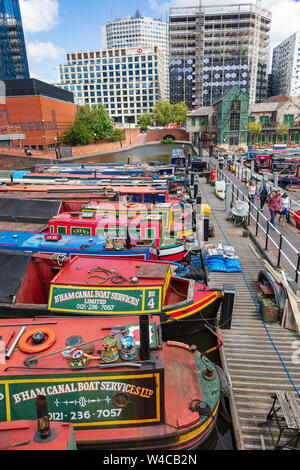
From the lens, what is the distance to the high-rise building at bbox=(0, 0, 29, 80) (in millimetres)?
87938

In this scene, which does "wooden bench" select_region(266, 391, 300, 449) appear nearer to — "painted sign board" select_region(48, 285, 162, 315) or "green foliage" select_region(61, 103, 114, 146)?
"painted sign board" select_region(48, 285, 162, 315)

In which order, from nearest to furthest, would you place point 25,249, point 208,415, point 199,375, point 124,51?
point 208,415, point 199,375, point 25,249, point 124,51

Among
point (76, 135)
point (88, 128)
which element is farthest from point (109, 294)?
point (88, 128)

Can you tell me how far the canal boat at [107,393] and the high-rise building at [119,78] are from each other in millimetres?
130814

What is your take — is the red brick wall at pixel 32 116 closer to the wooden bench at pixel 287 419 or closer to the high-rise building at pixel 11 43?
the high-rise building at pixel 11 43

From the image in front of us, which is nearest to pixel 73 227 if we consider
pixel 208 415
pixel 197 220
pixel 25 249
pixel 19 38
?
pixel 25 249

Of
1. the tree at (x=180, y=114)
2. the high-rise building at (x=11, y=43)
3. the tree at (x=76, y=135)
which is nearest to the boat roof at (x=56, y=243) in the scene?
the tree at (x=76, y=135)

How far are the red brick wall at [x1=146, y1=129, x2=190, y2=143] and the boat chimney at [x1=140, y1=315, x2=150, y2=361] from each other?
90094 mm

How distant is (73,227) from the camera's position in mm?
15055

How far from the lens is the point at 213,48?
9981 centimetres

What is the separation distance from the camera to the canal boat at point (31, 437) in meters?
4.51
